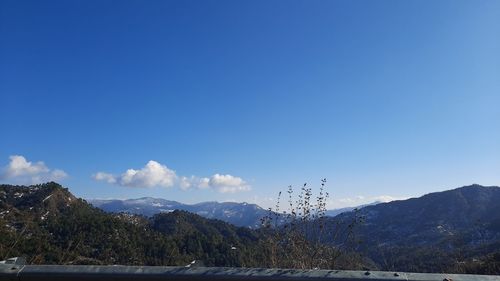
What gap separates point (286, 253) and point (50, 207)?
9055 cm

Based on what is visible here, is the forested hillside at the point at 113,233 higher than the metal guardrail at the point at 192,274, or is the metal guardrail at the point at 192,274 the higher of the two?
the forested hillside at the point at 113,233

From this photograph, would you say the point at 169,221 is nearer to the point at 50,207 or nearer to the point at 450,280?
the point at 50,207

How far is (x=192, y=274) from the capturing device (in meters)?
2.86

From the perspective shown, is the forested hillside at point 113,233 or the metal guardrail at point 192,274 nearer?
the metal guardrail at point 192,274

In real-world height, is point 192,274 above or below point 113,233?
below

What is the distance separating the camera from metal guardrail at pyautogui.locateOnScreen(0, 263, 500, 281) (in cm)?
270

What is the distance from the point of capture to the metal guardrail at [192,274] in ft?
8.86

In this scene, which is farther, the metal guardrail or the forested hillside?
the forested hillside

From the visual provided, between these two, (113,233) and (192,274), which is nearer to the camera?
(192,274)

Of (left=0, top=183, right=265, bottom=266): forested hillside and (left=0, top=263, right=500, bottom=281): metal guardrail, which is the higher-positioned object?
(left=0, top=183, right=265, bottom=266): forested hillside

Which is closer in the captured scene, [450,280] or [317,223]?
[450,280]

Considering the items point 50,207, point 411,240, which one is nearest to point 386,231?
point 411,240

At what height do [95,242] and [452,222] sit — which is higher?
[452,222]

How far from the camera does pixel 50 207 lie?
288ft
